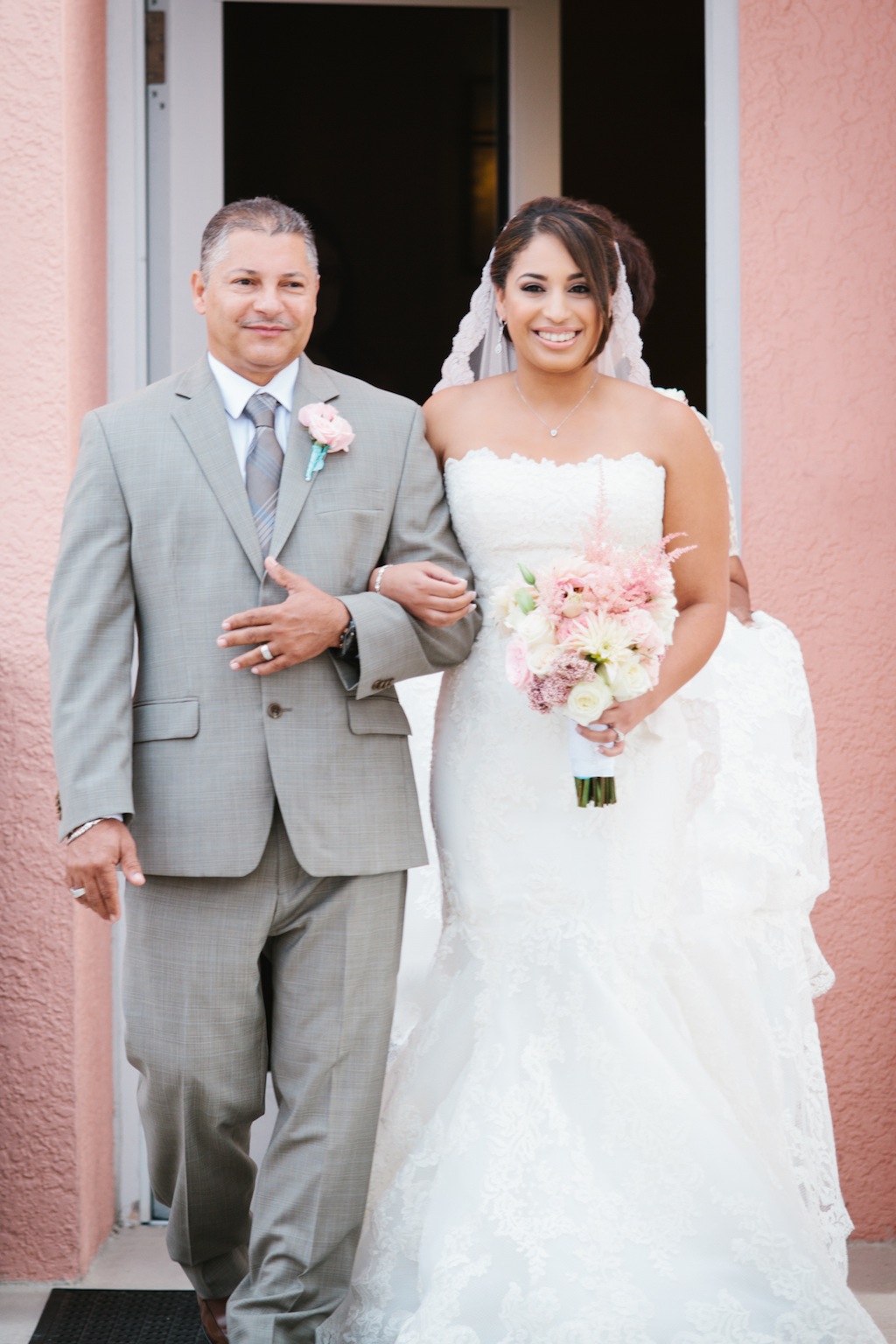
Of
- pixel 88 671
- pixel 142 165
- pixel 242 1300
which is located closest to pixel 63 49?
pixel 142 165

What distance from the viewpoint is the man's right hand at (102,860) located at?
285cm

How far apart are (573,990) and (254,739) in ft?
2.74

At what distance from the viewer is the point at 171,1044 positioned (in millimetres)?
3031

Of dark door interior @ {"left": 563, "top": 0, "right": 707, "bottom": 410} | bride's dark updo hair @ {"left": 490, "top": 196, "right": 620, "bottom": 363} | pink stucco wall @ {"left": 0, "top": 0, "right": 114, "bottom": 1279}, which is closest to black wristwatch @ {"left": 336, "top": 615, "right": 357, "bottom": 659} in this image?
bride's dark updo hair @ {"left": 490, "top": 196, "right": 620, "bottom": 363}

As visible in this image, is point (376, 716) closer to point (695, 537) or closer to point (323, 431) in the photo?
point (323, 431)

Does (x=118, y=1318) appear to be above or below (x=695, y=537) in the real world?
below

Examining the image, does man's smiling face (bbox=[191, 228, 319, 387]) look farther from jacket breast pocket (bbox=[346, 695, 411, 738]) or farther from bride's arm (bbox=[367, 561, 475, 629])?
jacket breast pocket (bbox=[346, 695, 411, 738])

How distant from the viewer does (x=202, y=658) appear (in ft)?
9.70

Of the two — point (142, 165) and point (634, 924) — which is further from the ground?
point (142, 165)

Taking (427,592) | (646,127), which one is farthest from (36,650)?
(646,127)

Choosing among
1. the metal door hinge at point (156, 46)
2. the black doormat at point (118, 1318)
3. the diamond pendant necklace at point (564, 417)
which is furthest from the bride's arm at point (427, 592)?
the metal door hinge at point (156, 46)

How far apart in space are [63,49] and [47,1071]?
2.60 meters

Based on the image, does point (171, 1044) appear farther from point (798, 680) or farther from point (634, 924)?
point (798, 680)

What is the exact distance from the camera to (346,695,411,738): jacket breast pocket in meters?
3.03
